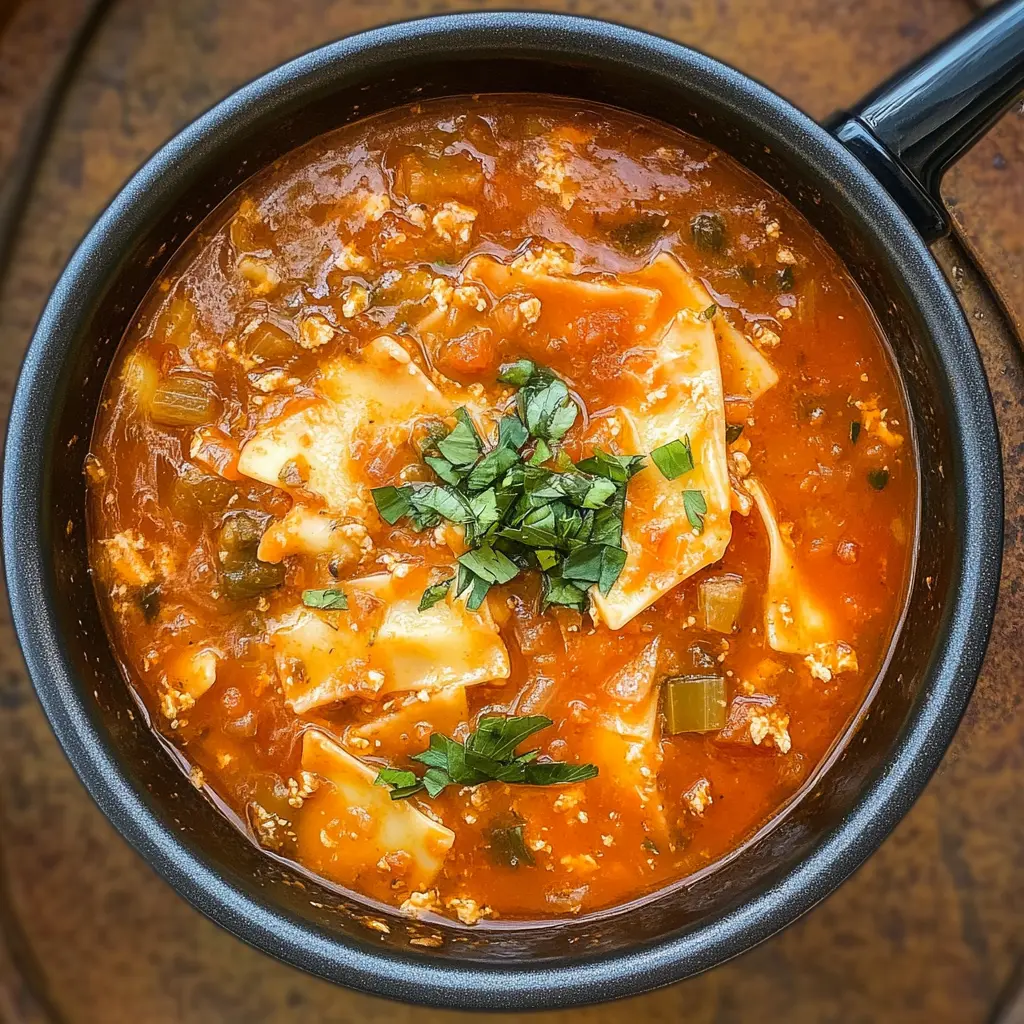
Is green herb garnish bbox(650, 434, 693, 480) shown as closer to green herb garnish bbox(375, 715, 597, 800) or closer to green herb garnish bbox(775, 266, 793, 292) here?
green herb garnish bbox(775, 266, 793, 292)

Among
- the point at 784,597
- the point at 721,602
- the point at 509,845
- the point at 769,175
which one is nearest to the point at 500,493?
the point at 721,602

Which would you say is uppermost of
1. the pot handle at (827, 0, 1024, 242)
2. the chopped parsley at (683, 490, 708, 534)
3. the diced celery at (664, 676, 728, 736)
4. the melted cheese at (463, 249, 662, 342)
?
the melted cheese at (463, 249, 662, 342)

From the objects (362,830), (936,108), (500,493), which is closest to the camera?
(936,108)

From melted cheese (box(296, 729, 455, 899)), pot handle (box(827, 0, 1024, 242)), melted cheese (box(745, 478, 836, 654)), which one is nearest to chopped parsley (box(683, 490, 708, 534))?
melted cheese (box(745, 478, 836, 654))

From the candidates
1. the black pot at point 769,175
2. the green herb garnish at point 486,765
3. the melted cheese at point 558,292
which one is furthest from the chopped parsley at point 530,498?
the black pot at point 769,175

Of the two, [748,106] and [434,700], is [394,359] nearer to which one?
[434,700]

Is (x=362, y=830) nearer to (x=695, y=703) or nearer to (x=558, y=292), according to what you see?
(x=695, y=703)
